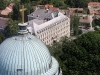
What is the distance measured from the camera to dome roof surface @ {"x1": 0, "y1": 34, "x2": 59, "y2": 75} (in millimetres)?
22672

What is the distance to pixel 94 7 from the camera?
93.9m

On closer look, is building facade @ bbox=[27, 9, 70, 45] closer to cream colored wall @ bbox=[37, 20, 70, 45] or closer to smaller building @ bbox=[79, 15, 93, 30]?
cream colored wall @ bbox=[37, 20, 70, 45]

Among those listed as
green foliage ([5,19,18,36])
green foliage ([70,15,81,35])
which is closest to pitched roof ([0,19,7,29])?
green foliage ([5,19,18,36])

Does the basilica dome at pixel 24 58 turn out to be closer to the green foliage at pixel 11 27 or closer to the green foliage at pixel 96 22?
the green foliage at pixel 11 27

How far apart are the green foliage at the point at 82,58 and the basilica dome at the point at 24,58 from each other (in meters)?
14.7

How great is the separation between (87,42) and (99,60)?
348 centimetres

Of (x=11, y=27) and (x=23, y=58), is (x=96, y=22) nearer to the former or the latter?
(x=11, y=27)

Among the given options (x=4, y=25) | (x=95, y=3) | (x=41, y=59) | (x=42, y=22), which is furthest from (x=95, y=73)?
(x=95, y=3)

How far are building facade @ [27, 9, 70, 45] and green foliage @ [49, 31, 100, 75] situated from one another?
19987 mm

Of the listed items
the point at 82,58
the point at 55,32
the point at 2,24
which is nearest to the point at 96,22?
the point at 55,32

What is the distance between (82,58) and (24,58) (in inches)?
708

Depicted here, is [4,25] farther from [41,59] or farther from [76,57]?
[41,59]

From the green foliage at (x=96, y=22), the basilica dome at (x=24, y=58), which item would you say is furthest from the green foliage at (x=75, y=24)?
the basilica dome at (x=24, y=58)

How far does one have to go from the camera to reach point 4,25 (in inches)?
2717
